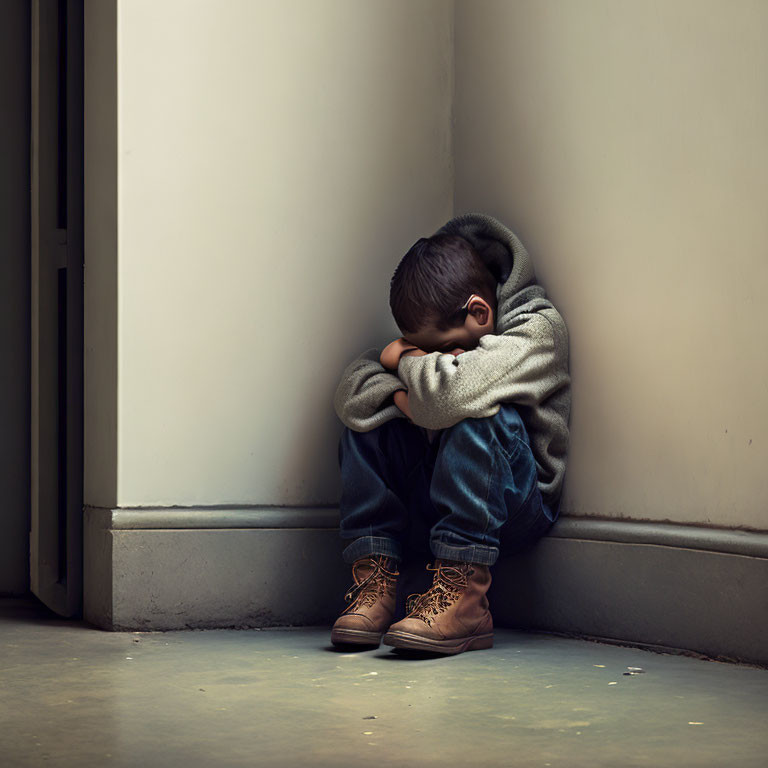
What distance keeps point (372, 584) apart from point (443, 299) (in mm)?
551

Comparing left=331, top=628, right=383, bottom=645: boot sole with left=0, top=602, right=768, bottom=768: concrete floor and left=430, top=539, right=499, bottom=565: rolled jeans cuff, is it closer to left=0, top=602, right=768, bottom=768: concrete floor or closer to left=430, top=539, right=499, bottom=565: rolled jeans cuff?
left=0, top=602, right=768, bottom=768: concrete floor

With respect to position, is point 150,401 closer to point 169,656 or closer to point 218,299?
point 218,299

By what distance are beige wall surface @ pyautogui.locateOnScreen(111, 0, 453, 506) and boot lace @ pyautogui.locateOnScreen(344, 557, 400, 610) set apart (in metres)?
0.29

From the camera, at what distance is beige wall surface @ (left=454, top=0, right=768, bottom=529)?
189 centimetres

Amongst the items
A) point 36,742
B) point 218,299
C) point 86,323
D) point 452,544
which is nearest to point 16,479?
point 86,323

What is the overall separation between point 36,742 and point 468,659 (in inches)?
32.0

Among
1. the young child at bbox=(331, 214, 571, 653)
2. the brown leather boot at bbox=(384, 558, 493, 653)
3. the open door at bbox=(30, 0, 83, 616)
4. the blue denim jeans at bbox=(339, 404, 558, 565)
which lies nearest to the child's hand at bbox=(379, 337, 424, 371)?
the young child at bbox=(331, 214, 571, 653)

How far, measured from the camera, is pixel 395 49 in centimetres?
252

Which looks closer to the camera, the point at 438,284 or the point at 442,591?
the point at 442,591

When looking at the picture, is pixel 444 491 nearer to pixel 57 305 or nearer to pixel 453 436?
pixel 453 436

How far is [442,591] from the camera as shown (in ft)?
6.60

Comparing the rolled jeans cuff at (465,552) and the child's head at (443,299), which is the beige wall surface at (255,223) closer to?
the child's head at (443,299)

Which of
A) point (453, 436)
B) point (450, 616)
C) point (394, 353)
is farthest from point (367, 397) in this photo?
point (450, 616)

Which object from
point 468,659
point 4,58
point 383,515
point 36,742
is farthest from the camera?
point 4,58
